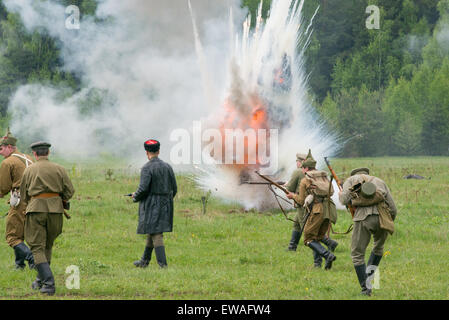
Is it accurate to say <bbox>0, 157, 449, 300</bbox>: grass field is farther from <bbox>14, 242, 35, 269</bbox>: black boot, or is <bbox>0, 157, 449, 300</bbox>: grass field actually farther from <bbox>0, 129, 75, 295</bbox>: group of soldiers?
<bbox>0, 129, 75, 295</bbox>: group of soldiers

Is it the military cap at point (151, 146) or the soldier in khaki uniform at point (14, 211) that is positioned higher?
the military cap at point (151, 146)

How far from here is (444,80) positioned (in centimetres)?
5509

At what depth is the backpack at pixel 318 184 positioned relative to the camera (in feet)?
37.8


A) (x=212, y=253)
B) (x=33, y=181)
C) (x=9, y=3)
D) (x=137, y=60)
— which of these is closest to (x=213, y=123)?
(x=212, y=253)

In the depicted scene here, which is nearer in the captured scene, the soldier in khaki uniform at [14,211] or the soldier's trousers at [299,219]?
the soldier in khaki uniform at [14,211]

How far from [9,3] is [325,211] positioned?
84.0 ft

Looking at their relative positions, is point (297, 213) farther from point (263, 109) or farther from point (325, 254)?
point (263, 109)

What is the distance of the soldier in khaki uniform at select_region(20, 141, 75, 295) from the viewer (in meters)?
9.43

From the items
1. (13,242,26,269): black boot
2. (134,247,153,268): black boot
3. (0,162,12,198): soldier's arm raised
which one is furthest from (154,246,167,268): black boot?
(0,162,12,198): soldier's arm raised

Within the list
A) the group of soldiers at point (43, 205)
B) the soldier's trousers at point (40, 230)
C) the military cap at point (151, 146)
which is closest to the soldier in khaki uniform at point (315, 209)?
the military cap at point (151, 146)

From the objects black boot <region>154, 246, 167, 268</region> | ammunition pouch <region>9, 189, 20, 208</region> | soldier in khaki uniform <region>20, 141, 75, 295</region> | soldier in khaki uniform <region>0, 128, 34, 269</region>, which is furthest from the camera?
black boot <region>154, 246, 167, 268</region>

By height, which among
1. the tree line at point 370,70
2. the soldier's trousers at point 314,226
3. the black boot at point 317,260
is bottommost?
the black boot at point 317,260
